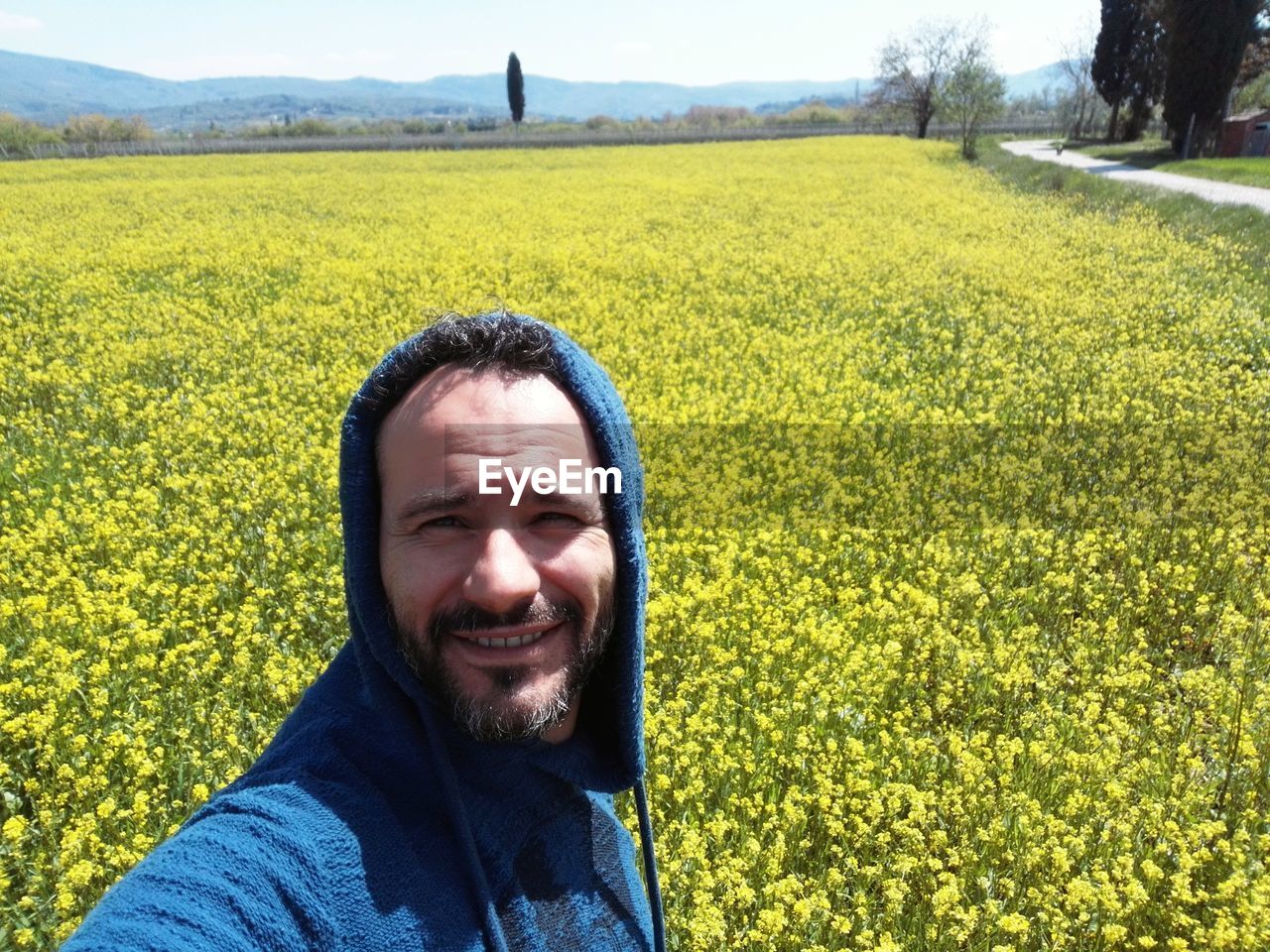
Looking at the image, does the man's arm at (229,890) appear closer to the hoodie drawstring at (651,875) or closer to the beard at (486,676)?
the beard at (486,676)

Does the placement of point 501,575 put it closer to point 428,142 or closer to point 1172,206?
point 1172,206

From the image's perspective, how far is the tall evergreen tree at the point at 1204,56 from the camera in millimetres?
30516

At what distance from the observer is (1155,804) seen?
3.09m

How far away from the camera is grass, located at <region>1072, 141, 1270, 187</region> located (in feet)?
79.5

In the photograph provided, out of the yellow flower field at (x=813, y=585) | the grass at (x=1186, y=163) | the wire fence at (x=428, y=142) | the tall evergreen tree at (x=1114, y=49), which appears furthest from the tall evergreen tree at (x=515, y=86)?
the yellow flower field at (x=813, y=585)

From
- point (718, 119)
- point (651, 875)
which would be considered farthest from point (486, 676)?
→ point (718, 119)

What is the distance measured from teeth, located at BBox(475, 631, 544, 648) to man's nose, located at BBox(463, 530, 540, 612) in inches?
2.4

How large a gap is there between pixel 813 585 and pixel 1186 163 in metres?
33.3

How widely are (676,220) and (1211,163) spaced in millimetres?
21361

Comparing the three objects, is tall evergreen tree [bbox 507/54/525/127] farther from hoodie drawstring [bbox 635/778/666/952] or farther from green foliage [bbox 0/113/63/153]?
hoodie drawstring [bbox 635/778/666/952]

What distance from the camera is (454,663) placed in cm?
132

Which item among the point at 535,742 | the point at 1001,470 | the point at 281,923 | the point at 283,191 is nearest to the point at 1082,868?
the point at 535,742

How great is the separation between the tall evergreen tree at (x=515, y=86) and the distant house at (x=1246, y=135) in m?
44.8

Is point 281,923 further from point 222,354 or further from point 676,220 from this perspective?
point 676,220
